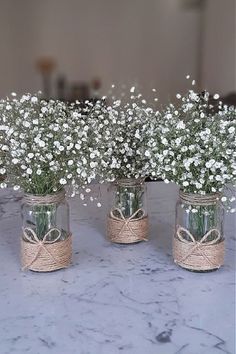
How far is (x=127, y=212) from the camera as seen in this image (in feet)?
3.67

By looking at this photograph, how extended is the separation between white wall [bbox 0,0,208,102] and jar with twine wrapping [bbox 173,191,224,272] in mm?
4703

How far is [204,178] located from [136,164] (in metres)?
0.20

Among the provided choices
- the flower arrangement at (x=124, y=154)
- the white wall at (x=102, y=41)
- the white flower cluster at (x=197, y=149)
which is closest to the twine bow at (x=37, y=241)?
the flower arrangement at (x=124, y=154)

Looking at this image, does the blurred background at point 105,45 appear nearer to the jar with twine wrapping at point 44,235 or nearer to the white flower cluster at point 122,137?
the white flower cluster at point 122,137

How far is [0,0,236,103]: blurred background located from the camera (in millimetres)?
5422

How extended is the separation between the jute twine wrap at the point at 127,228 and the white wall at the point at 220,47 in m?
3.88

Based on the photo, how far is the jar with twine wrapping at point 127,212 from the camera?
3.60 feet

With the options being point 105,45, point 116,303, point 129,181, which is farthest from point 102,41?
point 116,303

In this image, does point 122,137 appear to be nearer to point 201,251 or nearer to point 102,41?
point 201,251

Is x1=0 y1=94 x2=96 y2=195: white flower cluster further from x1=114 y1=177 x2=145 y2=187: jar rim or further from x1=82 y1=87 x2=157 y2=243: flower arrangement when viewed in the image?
x1=114 y1=177 x2=145 y2=187: jar rim

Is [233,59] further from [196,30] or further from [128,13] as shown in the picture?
[128,13]

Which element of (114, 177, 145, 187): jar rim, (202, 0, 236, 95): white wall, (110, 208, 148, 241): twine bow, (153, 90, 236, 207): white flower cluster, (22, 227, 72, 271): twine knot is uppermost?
(202, 0, 236, 95): white wall

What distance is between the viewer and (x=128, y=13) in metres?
5.84

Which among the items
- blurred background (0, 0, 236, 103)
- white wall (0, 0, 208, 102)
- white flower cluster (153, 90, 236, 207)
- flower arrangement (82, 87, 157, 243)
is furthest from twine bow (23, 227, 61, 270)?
white wall (0, 0, 208, 102)
